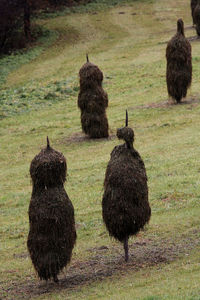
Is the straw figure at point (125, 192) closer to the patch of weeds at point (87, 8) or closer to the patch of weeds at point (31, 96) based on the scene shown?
the patch of weeds at point (31, 96)

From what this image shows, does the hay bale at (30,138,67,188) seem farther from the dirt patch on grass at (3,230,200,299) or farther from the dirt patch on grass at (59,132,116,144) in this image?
the dirt patch on grass at (59,132,116,144)

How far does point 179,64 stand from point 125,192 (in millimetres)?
22072

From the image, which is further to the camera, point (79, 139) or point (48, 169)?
point (79, 139)

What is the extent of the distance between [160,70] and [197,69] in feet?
9.98

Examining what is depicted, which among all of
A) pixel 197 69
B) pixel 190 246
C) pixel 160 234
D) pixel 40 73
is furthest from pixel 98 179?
pixel 40 73

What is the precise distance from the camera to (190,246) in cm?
1797

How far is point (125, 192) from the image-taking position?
1666 cm

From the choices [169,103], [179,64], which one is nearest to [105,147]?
[179,64]

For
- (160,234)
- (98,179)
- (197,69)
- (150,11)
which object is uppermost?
(160,234)

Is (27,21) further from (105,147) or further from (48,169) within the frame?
(48,169)

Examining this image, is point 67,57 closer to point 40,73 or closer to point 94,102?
point 40,73

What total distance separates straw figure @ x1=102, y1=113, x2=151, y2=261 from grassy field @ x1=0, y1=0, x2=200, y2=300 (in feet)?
3.94

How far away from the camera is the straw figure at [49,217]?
53.3ft

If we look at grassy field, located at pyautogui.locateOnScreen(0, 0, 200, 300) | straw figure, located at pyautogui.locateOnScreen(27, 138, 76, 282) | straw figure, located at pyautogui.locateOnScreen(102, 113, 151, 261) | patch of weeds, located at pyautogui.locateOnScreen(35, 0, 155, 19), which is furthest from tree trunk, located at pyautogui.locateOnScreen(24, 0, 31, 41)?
straw figure, located at pyautogui.locateOnScreen(27, 138, 76, 282)
